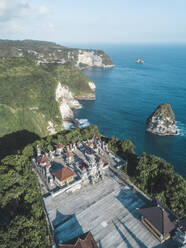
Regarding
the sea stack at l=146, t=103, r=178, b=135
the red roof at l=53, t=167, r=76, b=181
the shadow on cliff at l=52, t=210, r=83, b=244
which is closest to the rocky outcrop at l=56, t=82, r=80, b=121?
the sea stack at l=146, t=103, r=178, b=135

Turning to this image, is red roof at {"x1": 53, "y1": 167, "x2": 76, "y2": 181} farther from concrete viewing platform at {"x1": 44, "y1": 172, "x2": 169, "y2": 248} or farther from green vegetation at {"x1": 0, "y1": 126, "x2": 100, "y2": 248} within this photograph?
green vegetation at {"x1": 0, "y1": 126, "x2": 100, "y2": 248}

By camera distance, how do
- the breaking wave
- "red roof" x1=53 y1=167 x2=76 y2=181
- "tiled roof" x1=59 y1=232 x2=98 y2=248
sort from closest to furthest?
"tiled roof" x1=59 y1=232 x2=98 y2=248 < "red roof" x1=53 y1=167 x2=76 y2=181 < the breaking wave

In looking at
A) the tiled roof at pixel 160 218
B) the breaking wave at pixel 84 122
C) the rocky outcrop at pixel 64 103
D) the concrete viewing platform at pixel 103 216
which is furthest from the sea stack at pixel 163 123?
the tiled roof at pixel 160 218

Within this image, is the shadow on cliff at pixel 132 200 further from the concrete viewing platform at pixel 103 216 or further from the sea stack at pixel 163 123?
the sea stack at pixel 163 123

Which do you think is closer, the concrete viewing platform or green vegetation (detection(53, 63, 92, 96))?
the concrete viewing platform

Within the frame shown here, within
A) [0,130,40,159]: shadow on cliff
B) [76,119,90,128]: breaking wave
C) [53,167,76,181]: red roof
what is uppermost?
[53,167,76,181]: red roof

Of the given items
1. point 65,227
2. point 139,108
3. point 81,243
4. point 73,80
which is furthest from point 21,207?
point 73,80

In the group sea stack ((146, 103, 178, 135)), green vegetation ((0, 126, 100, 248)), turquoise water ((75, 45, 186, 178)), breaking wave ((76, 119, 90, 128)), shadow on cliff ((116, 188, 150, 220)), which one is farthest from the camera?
breaking wave ((76, 119, 90, 128))
